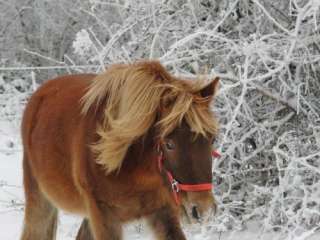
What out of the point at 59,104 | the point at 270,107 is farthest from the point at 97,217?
the point at 270,107

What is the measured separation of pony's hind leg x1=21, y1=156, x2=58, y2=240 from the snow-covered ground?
58 centimetres

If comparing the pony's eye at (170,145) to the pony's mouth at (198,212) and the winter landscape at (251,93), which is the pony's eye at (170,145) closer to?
the pony's mouth at (198,212)

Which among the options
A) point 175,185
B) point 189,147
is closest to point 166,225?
point 175,185

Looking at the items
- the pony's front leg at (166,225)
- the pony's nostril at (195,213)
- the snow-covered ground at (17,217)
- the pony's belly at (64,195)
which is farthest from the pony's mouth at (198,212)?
the pony's belly at (64,195)

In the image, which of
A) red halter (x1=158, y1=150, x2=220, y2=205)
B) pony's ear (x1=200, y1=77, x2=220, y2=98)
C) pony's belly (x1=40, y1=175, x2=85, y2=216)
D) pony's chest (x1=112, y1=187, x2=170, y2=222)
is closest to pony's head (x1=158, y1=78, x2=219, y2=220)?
red halter (x1=158, y1=150, x2=220, y2=205)

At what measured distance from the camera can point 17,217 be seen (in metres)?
6.74

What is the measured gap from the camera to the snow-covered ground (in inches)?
210

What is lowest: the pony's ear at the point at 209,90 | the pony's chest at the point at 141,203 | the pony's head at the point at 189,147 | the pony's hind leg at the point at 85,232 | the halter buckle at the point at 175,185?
the pony's hind leg at the point at 85,232

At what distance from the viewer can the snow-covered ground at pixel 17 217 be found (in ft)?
17.5

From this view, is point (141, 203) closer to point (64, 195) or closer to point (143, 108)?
point (143, 108)

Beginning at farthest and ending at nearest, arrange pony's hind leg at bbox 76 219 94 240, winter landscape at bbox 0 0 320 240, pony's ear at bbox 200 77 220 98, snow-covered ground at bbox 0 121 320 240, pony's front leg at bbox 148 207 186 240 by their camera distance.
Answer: snow-covered ground at bbox 0 121 320 240, winter landscape at bbox 0 0 320 240, pony's hind leg at bbox 76 219 94 240, pony's front leg at bbox 148 207 186 240, pony's ear at bbox 200 77 220 98

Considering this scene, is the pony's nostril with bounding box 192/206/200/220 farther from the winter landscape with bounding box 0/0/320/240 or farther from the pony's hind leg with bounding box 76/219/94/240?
the pony's hind leg with bounding box 76/219/94/240

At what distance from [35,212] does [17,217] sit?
203 centimetres

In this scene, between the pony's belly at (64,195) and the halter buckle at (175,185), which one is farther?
the pony's belly at (64,195)
